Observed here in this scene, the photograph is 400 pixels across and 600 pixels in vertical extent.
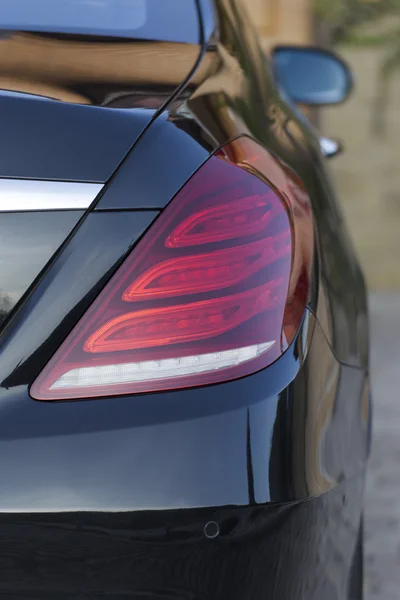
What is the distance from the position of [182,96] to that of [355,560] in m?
0.86

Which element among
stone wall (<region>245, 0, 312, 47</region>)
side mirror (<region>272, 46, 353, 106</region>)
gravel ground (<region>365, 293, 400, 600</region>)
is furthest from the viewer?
stone wall (<region>245, 0, 312, 47</region>)

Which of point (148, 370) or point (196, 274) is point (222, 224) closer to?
point (196, 274)

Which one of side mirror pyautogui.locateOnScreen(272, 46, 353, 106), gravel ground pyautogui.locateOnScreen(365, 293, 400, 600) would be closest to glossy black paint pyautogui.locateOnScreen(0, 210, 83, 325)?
gravel ground pyautogui.locateOnScreen(365, 293, 400, 600)

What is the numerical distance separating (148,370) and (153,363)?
13mm

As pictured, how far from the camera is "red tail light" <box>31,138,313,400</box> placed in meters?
1.43

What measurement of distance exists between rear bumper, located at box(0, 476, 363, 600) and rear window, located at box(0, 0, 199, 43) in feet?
3.25

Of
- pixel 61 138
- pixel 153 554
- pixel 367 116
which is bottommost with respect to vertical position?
pixel 367 116

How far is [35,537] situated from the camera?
135 cm

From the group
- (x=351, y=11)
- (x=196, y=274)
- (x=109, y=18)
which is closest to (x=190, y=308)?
(x=196, y=274)

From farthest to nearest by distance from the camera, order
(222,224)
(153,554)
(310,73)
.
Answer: (310,73)
(222,224)
(153,554)

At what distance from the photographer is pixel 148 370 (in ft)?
4.71

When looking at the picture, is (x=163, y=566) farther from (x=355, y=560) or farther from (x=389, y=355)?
(x=389, y=355)

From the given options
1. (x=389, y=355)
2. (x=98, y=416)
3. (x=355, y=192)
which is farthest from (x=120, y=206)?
(x=355, y=192)

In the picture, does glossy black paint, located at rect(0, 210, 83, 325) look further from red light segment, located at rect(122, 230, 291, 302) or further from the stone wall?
the stone wall
